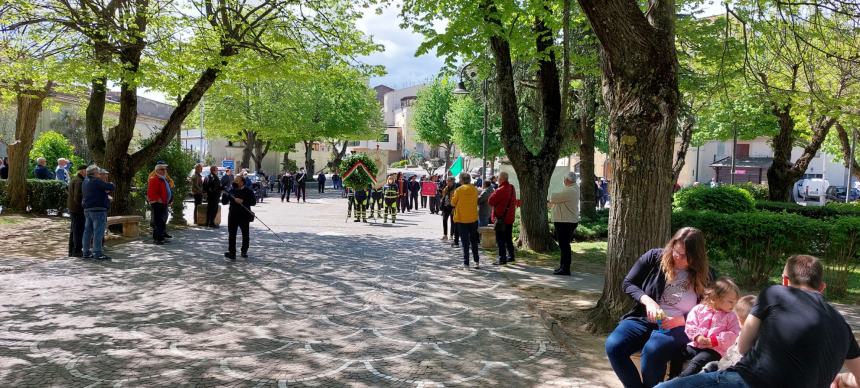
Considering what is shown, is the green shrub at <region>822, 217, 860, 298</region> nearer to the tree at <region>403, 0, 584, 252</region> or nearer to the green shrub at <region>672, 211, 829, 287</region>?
the green shrub at <region>672, 211, 829, 287</region>

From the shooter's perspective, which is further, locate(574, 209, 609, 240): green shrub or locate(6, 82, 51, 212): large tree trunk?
locate(6, 82, 51, 212): large tree trunk

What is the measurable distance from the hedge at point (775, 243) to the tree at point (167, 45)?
9710mm

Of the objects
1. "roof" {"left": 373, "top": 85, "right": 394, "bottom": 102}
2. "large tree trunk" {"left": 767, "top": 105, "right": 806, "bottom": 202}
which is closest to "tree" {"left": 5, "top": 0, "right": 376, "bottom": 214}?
"large tree trunk" {"left": 767, "top": 105, "right": 806, "bottom": 202}

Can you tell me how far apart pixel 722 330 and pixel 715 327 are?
45mm

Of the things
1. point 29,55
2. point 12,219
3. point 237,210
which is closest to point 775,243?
point 237,210

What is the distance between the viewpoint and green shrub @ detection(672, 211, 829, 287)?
29.5 ft

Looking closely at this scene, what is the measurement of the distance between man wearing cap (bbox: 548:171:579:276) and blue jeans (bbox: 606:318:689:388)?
5.70 metres

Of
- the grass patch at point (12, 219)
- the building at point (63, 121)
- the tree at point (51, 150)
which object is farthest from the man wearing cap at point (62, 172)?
the building at point (63, 121)

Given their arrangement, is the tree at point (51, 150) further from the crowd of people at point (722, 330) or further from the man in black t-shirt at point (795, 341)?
the man in black t-shirt at point (795, 341)

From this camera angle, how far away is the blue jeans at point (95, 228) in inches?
404

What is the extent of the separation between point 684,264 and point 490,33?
7861 mm

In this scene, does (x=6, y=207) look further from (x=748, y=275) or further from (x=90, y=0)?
(x=748, y=275)

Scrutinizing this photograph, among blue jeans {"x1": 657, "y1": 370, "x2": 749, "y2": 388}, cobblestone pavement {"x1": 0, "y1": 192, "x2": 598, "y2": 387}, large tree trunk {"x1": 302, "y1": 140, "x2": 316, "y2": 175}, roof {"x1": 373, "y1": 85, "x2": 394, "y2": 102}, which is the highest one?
roof {"x1": 373, "y1": 85, "x2": 394, "y2": 102}

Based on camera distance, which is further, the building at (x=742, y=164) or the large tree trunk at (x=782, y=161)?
the building at (x=742, y=164)
